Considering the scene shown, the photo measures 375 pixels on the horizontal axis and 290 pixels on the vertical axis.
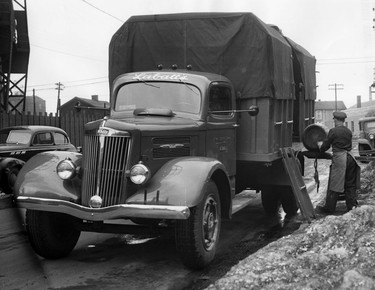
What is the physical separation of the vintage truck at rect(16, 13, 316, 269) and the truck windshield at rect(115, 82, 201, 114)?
1 cm

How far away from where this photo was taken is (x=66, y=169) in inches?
204

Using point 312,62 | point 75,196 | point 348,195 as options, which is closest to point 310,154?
point 348,195

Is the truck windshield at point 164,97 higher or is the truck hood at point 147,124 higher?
the truck windshield at point 164,97

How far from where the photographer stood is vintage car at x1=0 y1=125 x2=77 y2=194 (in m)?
10.2

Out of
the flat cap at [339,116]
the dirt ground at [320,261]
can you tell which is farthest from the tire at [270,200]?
the dirt ground at [320,261]

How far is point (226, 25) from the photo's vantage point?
6977 mm

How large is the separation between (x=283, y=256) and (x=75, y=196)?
7.51 ft

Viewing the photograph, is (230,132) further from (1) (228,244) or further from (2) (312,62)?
(2) (312,62)

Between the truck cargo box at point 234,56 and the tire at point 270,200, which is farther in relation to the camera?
the tire at point 270,200

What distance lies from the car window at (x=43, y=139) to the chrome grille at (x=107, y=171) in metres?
7.14

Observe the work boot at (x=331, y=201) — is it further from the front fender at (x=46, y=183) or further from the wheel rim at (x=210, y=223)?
the front fender at (x=46, y=183)

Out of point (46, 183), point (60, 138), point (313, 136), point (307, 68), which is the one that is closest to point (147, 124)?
point (46, 183)

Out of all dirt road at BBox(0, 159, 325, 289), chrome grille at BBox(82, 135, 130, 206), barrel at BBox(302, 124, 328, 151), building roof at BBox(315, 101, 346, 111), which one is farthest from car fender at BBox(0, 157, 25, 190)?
building roof at BBox(315, 101, 346, 111)

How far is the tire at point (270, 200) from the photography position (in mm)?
8195
